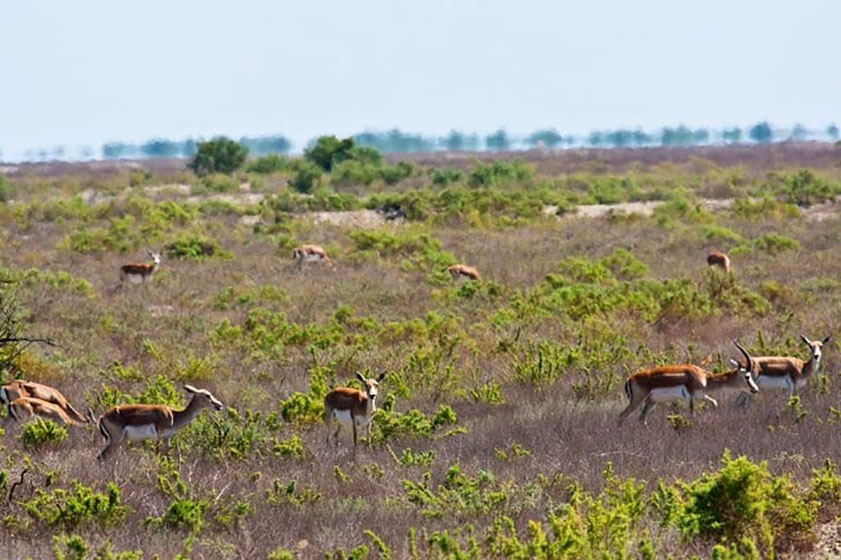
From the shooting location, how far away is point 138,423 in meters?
11.3

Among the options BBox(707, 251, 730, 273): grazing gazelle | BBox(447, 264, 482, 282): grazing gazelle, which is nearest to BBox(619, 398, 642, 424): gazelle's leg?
BBox(447, 264, 482, 282): grazing gazelle

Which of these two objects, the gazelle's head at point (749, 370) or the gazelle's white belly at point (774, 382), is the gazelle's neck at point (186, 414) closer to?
the gazelle's head at point (749, 370)

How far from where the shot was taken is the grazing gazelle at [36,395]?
12.8 m

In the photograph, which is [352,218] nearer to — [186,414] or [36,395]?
[36,395]

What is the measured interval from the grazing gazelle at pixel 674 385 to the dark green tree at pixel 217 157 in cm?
4745

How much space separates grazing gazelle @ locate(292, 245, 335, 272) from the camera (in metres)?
26.3

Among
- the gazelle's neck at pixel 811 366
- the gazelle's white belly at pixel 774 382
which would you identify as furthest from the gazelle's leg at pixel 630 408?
the gazelle's neck at pixel 811 366

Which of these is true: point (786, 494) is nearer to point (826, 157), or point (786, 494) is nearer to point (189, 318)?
point (189, 318)

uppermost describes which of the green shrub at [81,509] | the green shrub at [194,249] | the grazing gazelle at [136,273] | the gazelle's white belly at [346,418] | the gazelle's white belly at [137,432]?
the green shrub at [81,509]

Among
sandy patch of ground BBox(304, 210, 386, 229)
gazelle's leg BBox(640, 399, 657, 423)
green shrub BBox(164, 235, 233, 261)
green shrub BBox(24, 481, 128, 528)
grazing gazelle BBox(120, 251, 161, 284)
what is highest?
green shrub BBox(24, 481, 128, 528)

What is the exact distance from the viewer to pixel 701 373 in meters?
12.5

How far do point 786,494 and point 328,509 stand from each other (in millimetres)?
3204

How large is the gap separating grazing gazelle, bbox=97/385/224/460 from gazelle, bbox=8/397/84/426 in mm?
1247

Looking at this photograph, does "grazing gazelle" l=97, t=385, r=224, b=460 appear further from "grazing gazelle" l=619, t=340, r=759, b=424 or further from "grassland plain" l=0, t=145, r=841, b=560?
"grazing gazelle" l=619, t=340, r=759, b=424
